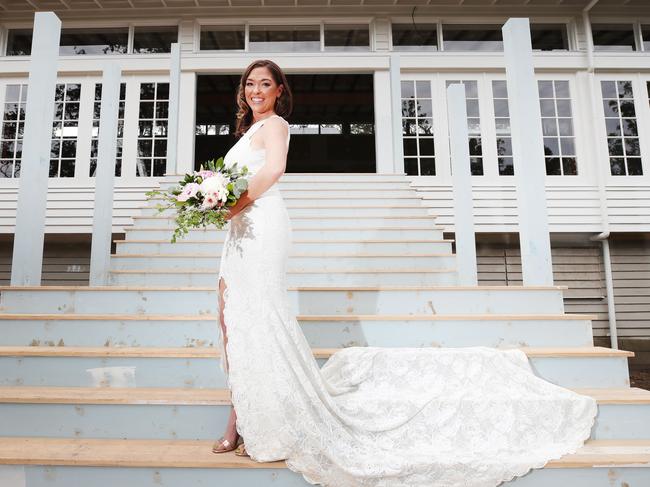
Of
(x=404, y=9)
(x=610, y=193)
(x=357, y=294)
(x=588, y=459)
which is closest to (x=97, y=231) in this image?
(x=357, y=294)

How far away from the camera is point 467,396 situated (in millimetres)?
2100

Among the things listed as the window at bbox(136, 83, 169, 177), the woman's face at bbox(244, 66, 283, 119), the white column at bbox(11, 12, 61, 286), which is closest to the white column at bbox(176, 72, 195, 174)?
the window at bbox(136, 83, 169, 177)

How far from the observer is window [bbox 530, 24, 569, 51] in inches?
309

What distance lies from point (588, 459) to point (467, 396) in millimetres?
544

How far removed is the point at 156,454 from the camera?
1886mm

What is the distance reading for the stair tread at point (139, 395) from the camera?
2092 millimetres

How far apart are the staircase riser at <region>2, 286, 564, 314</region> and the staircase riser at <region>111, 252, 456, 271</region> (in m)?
1.05

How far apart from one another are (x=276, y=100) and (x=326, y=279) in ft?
6.77

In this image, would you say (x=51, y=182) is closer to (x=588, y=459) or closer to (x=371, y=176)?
(x=371, y=176)

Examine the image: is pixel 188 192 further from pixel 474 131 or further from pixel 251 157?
pixel 474 131

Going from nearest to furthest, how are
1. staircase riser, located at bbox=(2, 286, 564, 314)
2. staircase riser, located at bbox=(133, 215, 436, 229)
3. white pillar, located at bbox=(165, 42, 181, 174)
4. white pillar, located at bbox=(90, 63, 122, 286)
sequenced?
staircase riser, located at bbox=(2, 286, 564, 314)
white pillar, located at bbox=(90, 63, 122, 286)
staircase riser, located at bbox=(133, 215, 436, 229)
white pillar, located at bbox=(165, 42, 181, 174)

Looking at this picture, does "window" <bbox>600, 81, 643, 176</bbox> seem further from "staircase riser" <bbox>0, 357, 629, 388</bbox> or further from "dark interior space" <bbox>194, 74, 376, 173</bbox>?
"dark interior space" <bbox>194, 74, 376, 173</bbox>

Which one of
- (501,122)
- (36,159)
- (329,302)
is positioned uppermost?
(501,122)

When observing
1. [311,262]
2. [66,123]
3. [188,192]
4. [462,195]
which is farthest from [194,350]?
[66,123]
